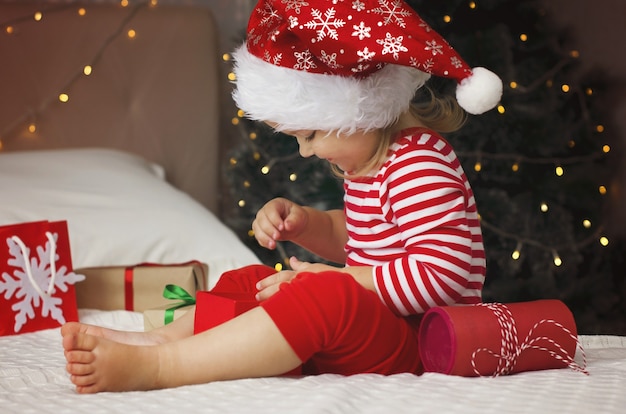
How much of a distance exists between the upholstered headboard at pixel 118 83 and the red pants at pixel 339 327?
1555 mm

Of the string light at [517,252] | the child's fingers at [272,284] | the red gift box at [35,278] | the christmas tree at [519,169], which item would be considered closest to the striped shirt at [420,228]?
the child's fingers at [272,284]

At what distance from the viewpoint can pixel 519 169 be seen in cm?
254

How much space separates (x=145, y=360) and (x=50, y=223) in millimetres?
719

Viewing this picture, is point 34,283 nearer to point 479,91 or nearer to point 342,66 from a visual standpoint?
point 342,66

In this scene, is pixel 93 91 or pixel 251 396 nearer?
pixel 251 396

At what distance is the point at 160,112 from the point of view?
262 centimetres

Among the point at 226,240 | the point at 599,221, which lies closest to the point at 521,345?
the point at 226,240

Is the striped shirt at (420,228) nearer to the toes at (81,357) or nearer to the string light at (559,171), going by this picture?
the toes at (81,357)

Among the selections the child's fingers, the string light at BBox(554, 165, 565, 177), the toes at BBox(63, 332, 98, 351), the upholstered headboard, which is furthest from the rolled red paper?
the upholstered headboard

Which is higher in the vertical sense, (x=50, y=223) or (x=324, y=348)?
(x=50, y=223)

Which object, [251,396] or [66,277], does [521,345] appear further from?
[66,277]

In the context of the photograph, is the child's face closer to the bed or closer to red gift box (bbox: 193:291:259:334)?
red gift box (bbox: 193:291:259:334)

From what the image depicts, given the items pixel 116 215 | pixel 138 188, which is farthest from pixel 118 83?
pixel 116 215

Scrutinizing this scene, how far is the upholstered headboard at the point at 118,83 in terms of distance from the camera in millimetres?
2463
